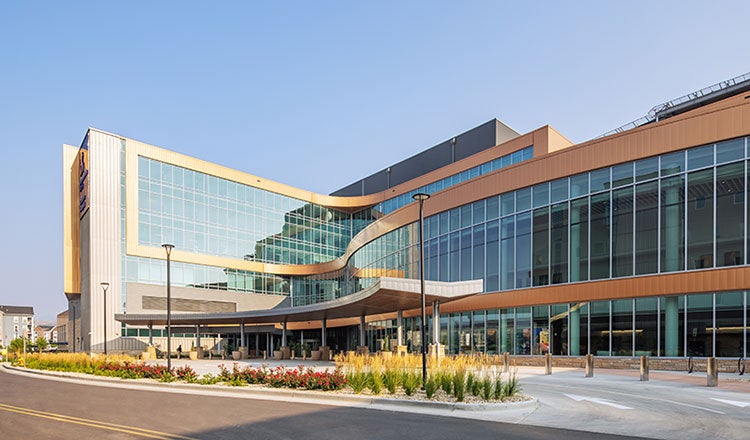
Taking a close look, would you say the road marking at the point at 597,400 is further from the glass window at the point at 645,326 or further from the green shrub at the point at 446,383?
the glass window at the point at 645,326

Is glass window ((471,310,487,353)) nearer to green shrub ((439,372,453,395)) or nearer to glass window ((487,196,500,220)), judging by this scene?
glass window ((487,196,500,220))

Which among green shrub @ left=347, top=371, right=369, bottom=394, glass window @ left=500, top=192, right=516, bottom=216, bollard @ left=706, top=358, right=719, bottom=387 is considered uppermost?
glass window @ left=500, top=192, right=516, bottom=216

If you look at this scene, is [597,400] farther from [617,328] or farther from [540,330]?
[540,330]

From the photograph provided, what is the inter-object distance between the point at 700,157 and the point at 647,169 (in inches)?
92.0

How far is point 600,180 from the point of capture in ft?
91.1

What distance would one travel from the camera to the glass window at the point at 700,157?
24.0 meters

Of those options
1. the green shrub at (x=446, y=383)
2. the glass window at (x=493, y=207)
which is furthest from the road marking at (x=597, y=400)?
the glass window at (x=493, y=207)

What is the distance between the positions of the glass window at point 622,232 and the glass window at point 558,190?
2.76m

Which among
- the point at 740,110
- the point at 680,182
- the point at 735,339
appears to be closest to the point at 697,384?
the point at 735,339

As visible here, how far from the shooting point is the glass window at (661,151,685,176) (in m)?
24.9

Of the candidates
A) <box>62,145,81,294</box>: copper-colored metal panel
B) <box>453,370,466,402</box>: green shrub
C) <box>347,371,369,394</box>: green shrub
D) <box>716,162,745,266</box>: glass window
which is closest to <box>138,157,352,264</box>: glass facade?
<box>62,145,81,294</box>: copper-colored metal panel

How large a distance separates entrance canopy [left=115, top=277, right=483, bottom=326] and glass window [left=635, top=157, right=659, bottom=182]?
944 cm

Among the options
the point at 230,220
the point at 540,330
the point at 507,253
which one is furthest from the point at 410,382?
the point at 230,220

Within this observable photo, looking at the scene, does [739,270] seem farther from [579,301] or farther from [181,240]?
[181,240]
